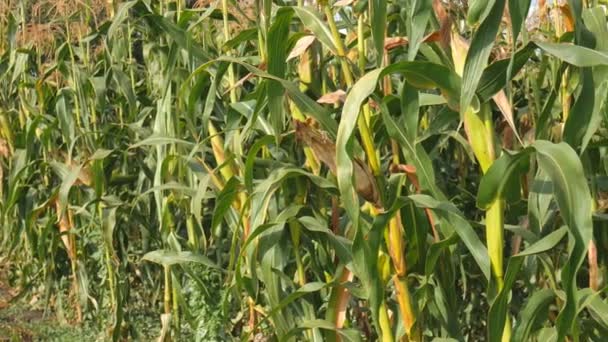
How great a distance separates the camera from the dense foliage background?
1.79 metres

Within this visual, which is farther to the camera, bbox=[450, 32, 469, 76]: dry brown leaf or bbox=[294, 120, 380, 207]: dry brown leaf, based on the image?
bbox=[294, 120, 380, 207]: dry brown leaf

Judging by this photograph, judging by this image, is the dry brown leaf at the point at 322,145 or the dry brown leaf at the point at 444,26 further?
the dry brown leaf at the point at 322,145

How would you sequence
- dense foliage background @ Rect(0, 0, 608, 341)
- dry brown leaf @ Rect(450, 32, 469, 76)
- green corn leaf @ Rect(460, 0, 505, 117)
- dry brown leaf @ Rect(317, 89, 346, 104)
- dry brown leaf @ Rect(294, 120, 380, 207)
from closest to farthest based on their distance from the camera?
green corn leaf @ Rect(460, 0, 505, 117), dense foliage background @ Rect(0, 0, 608, 341), dry brown leaf @ Rect(450, 32, 469, 76), dry brown leaf @ Rect(294, 120, 380, 207), dry brown leaf @ Rect(317, 89, 346, 104)

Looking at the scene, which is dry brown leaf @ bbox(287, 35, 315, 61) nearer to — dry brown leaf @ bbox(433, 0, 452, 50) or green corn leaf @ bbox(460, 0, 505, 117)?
dry brown leaf @ bbox(433, 0, 452, 50)

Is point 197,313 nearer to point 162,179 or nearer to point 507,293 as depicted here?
point 162,179

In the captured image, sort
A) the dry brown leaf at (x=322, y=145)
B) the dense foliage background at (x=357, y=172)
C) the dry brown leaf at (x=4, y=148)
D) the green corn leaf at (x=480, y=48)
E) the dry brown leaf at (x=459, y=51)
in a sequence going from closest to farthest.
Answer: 1. the green corn leaf at (x=480, y=48)
2. the dense foliage background at (x=357, y=172)
3. the dry brown leaf at (x=459, y=51)
4. the dry brown leaf at (x=322, y=145)
5. the dry brown leaf at (x=4, y=148)

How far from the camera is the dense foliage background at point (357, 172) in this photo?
1.79m

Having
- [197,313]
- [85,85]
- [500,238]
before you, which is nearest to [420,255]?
[500,238]

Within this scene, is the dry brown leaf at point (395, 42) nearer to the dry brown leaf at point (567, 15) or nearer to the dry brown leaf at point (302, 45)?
the dry brown leaf at point (302, 45)

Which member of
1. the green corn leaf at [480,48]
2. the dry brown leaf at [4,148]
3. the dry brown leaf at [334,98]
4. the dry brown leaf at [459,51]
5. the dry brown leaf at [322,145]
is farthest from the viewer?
the dry brown leaf at [4,148]

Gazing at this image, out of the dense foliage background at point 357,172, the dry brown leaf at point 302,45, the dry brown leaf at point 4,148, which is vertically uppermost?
the dry brown leaf at point 302,45

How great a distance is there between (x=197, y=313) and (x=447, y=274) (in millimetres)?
1165

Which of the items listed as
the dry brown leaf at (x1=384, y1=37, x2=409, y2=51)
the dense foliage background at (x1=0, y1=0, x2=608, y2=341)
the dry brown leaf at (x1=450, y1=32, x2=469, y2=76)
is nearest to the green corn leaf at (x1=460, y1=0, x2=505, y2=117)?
the dense foliage background at (x1=0, y1=0, x2=608, y2=341)

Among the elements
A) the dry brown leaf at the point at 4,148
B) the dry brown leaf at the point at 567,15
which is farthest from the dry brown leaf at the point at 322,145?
the dry brown leaf at the point at 4,148
